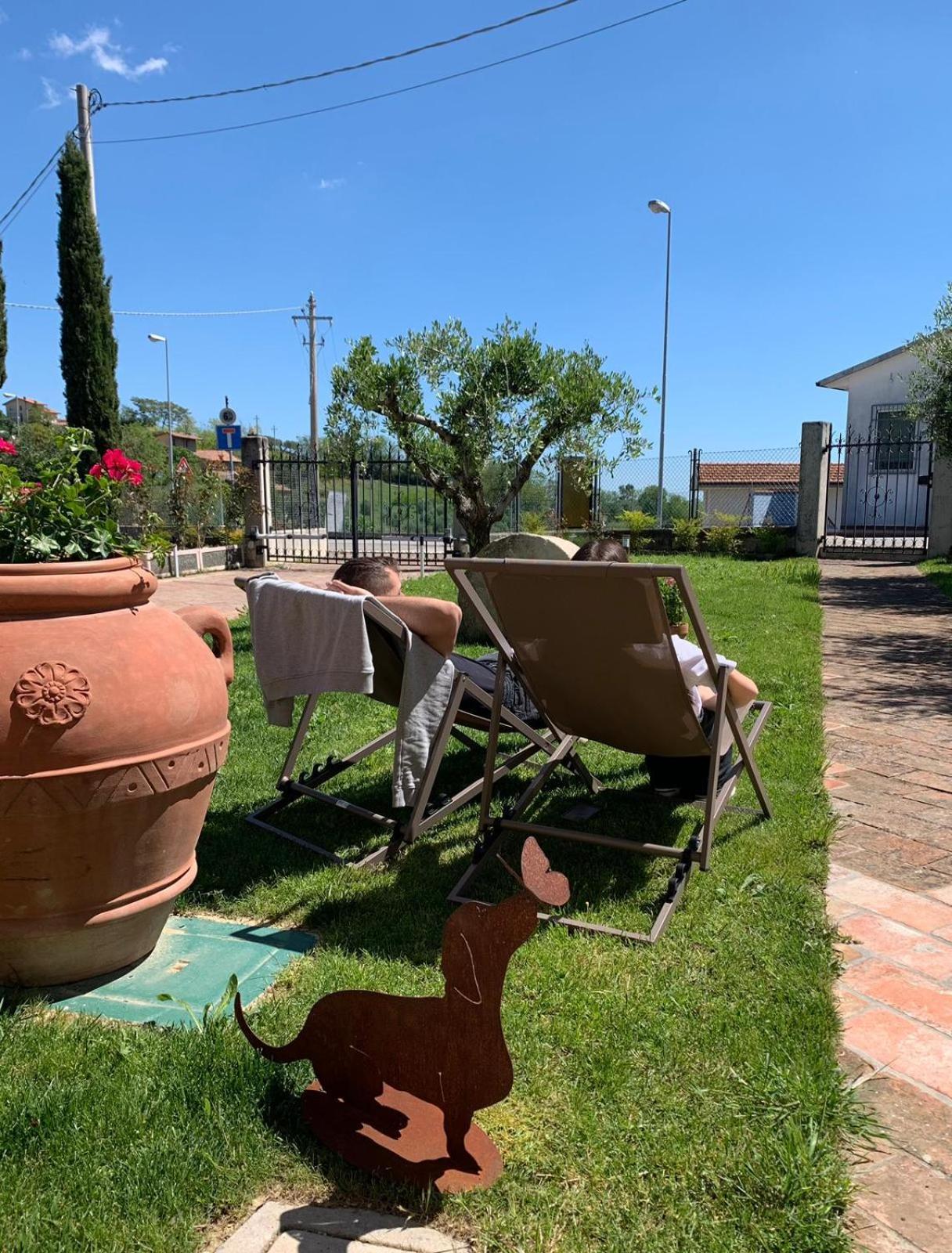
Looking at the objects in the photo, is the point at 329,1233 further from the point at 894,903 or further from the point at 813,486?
the point at 813,486

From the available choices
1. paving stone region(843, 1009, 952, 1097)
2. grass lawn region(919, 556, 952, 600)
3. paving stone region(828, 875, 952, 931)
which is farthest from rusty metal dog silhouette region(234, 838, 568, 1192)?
grass lawn region(919, 556, 952, 600)

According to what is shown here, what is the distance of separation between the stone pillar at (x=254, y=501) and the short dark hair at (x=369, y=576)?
48.1ft

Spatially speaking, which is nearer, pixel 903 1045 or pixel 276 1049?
pixel 276 1049

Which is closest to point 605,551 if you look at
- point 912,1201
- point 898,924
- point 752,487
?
point 898,924

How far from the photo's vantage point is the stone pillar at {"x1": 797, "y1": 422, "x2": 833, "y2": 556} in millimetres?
17969

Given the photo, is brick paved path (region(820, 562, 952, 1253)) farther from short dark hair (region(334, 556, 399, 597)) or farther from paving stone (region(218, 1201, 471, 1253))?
short dark hair (region(334, 556, 399, 597))

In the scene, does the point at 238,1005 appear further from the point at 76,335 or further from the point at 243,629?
the point at 76,335

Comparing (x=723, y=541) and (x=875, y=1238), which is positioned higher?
(x=723, y=541)

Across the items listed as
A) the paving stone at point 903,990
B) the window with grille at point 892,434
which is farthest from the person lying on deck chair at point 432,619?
the window with grille at point 892,434

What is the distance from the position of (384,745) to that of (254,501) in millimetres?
14643

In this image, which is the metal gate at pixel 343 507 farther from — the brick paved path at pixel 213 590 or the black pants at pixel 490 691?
the black pants at pixel 490 691

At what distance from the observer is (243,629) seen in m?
8.83

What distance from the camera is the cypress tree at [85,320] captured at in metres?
17.8

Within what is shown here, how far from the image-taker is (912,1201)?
176 cm
